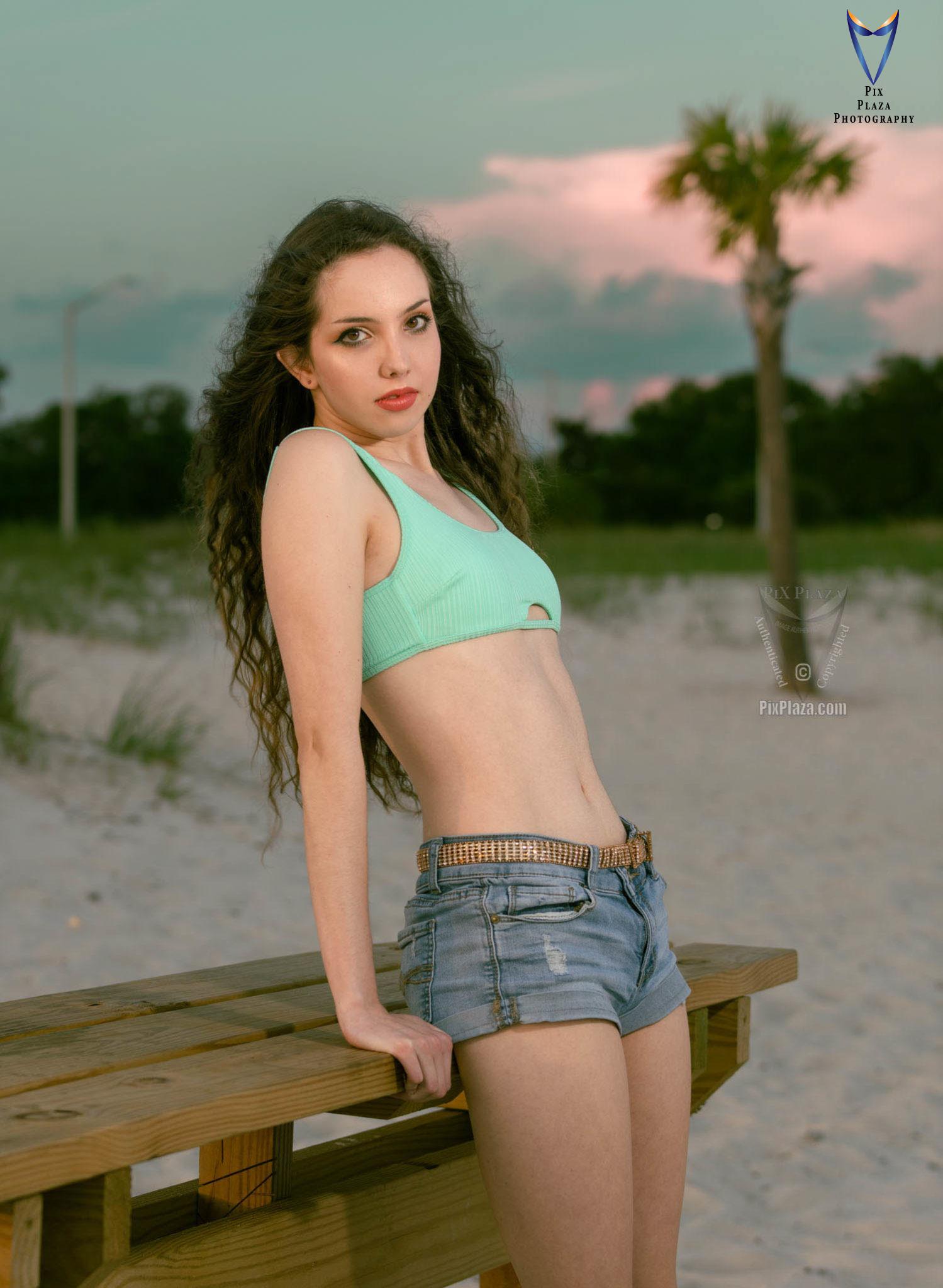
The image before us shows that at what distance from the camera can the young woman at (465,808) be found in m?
1.78

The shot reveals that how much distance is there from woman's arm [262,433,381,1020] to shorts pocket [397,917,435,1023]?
57 millimetres

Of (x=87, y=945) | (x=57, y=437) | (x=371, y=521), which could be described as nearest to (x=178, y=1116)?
(x=371, y=521)

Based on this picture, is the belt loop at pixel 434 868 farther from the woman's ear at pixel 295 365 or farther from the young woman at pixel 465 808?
the woman's ear at pixel 295 365

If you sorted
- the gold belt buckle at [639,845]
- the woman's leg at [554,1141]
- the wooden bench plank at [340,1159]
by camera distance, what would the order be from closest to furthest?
the woman's leg at [554,1141], the gold belt buckle at [639,845], the wooden bench plank at [340,1159]

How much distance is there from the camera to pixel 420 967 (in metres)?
1.88

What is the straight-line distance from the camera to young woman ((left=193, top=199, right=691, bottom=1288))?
1.78 m

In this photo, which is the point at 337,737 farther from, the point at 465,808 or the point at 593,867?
the point at 593,867

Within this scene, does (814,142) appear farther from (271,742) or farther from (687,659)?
(271,742)

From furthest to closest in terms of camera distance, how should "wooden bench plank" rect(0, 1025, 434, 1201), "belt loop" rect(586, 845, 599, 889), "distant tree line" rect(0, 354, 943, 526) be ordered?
1. "distant tree line" rect(0, 354, 943, 526)
2. "belt loop" rect(586, 845, 599, 889)
3. "wooden bench plank" rect(0, 1025, 434, 1201)

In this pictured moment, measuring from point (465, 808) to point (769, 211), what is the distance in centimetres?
1311

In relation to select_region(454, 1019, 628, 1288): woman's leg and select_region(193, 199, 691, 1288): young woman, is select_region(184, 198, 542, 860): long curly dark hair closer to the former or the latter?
select_region(193, 199, 691, 1288): young woman

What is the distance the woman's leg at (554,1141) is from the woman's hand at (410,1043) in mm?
36
